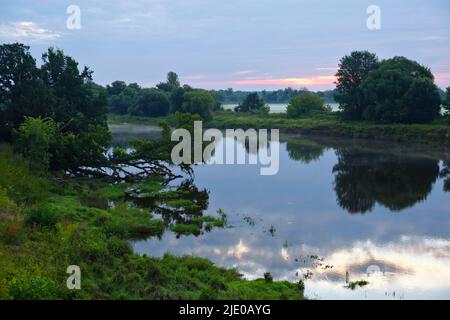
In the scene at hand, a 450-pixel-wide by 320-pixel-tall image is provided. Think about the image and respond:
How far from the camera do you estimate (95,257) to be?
1980cm

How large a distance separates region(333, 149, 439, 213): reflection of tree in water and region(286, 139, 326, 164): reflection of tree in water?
4.45 meters

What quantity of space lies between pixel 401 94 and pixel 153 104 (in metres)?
71.4

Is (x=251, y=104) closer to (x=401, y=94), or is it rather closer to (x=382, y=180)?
(x=401, y=94)

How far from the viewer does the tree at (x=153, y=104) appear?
131375mm

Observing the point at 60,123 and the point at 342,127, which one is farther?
the point at 342,127

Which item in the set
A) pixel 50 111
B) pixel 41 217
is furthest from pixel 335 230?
pixel 50 111

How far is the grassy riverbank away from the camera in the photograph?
16469 mm

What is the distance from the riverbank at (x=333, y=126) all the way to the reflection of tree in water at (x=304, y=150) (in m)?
9.59

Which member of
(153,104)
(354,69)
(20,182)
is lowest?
(20,182)

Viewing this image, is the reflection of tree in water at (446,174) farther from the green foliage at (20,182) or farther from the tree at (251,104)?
the tree at (251,104)

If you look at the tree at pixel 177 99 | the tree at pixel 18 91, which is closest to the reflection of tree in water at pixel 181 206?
the tree at pixel 18 91

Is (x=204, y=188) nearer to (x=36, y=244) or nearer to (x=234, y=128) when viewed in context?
(x=36, y=244)

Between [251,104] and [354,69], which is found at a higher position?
[354,69]

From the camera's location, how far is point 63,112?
47.0 meters
